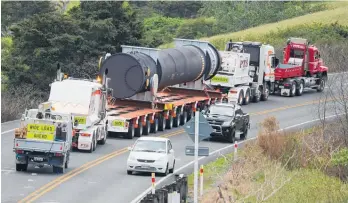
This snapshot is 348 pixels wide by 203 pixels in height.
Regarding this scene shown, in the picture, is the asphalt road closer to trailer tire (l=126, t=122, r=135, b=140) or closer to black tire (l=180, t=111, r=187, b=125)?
trailer tire (l=126, t=122, r=135, b=140)

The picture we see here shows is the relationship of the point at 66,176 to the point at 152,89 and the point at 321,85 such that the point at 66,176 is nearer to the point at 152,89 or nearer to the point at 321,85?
the point at 152,89

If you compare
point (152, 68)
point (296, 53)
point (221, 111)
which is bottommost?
point (221, 111)

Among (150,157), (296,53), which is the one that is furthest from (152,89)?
(296,53)

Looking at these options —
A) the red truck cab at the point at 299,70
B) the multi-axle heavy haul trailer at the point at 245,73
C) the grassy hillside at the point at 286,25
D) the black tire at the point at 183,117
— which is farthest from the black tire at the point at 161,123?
the grassy hillside at the point at 286,25

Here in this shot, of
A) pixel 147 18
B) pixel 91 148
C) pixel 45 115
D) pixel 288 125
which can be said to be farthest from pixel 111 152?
pixel 147 18

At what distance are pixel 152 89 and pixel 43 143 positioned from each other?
12.5m

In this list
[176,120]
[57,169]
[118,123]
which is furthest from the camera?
[176,120]

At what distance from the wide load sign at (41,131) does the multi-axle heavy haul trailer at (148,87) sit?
868 centimetres

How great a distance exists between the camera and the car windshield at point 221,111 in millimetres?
42938

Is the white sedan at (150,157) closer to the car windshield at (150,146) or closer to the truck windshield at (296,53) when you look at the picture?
the car windshield at (150,146)

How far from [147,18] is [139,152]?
67.8 m

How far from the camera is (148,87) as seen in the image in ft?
147

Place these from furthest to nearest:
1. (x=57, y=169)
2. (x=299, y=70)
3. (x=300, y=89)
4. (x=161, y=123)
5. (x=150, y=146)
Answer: (x=299, y=70), (x=300, y=89), (x=161, y=123), (x=150, y=146), (x=57, y=169)

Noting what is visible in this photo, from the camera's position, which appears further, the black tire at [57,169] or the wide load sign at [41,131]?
the black tire at [57,169]
